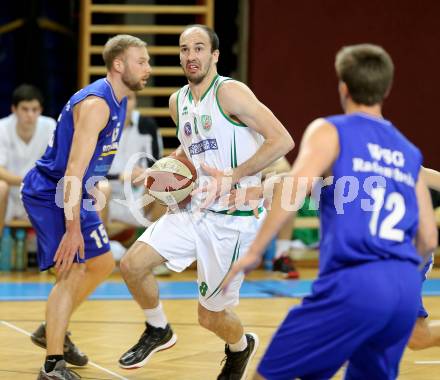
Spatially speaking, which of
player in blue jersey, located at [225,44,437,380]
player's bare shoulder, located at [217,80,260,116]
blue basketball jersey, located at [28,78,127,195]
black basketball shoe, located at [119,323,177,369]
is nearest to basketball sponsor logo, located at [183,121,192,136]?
player's bare shoulder, located at [217,80,260,116]

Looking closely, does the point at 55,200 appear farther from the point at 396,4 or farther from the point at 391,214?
the point at 396,4

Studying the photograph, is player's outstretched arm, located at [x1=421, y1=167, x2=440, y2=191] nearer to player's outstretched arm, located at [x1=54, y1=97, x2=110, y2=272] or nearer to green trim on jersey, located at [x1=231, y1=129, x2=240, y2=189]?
green trim on jersey, located at [x1=231, y1=129, x2=240, y2=189]

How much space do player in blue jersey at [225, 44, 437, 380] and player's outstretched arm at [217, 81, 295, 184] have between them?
1.48 meters

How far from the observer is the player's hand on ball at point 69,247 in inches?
187

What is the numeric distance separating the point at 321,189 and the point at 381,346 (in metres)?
0.56

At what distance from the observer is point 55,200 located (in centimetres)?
504

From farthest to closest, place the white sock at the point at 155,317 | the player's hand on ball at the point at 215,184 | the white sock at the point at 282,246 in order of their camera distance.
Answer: the white sock at the point at 282,246
the white sock at the point at 155,317
the player's hand on ball at the point at 215,184

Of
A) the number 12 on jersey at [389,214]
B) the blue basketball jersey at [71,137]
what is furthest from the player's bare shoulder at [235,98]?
the number 12 on jersey at [389,214]

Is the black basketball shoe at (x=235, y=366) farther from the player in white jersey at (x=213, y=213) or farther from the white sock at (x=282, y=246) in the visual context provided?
the white sock at (x=282, y=246)

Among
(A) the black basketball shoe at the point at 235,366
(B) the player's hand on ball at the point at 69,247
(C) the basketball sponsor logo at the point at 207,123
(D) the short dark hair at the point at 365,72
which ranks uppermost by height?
(D) the short dark hair at the point at 365,72

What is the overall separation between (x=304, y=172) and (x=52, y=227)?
223 centimetres

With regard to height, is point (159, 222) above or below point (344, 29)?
below

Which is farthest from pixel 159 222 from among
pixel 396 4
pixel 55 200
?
pixel 396 4

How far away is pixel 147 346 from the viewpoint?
16.8ft
